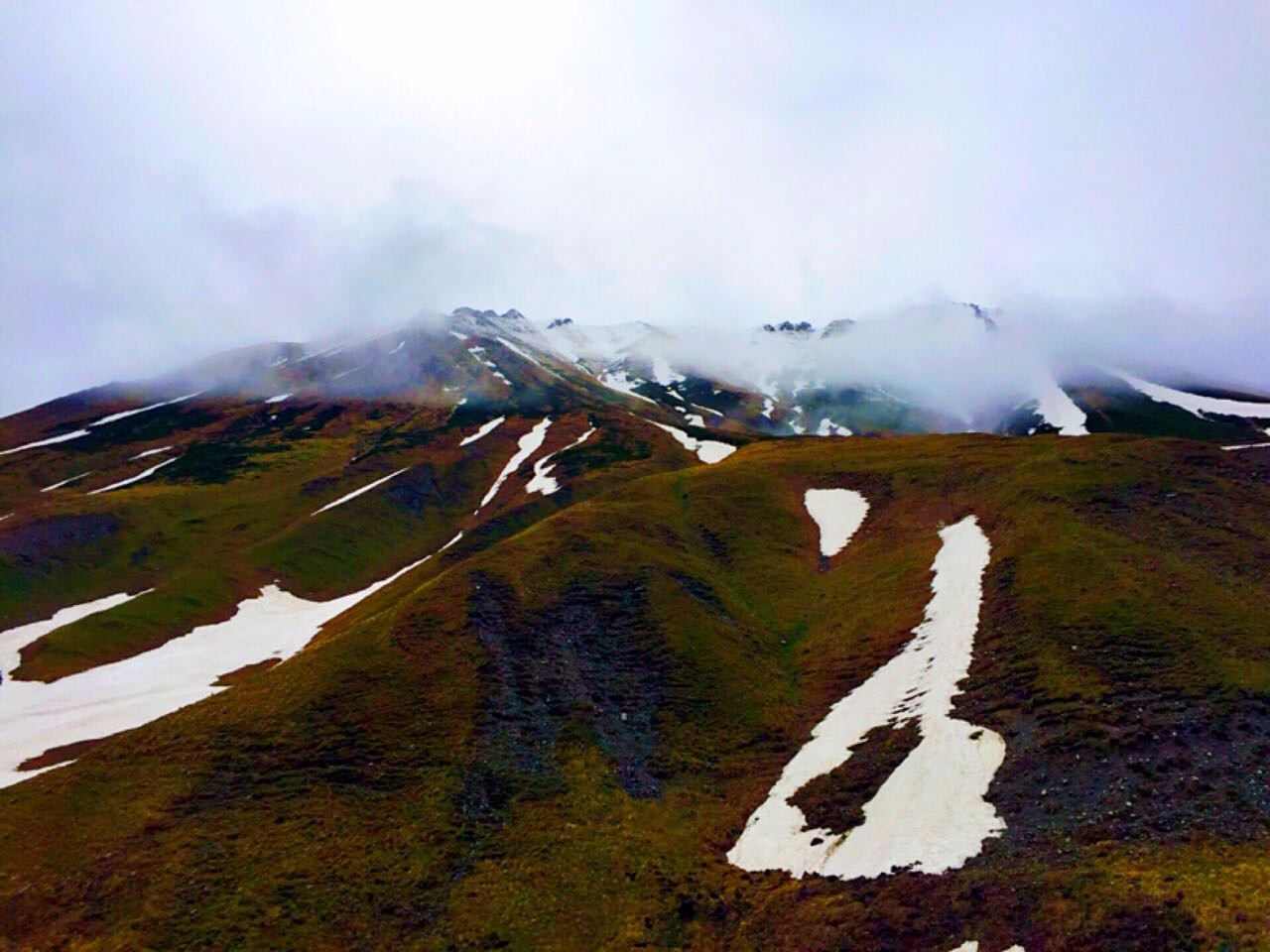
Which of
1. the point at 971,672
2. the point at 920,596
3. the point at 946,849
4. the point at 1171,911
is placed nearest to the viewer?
the point at 1171,911

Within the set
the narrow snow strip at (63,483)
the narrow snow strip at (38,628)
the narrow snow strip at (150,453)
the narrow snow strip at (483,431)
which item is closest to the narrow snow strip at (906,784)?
the narrow snow strip at (38,628)

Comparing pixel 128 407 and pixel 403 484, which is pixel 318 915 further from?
pixel 128 407

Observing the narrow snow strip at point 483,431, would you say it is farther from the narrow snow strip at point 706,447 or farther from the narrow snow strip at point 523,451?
the narrow snow strip at point 706,447

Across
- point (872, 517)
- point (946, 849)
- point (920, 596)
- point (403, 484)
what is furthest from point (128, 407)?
point (946, 849)

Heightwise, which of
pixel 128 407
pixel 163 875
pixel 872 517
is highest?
pixel 128 407

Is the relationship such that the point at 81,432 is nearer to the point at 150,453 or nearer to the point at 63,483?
the point at 150,453

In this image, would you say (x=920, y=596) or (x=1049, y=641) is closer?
(x=1049, y=641)

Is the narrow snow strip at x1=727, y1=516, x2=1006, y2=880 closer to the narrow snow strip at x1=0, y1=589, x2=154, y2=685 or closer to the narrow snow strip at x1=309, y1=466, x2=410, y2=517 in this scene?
the narrow snow strip at x1=0, y1=589, x2=154, y2=685
